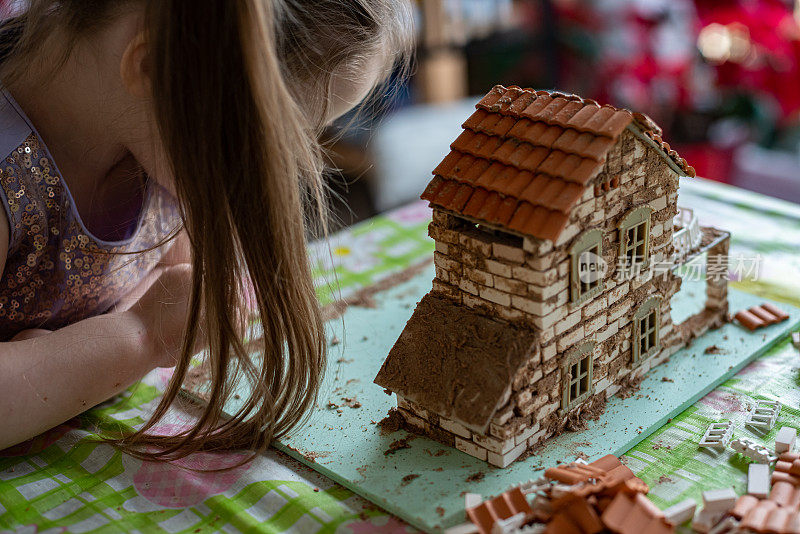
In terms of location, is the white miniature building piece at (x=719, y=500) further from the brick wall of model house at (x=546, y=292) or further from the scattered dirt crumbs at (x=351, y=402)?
the scattered dirt crumbs at (x=351, y=402)

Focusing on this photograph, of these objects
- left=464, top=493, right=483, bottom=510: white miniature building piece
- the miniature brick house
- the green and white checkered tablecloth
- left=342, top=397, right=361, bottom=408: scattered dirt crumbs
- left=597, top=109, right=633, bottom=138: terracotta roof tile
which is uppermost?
left=597, top=109, right=633, bottom=138: terracotta roof tile

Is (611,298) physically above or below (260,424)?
above

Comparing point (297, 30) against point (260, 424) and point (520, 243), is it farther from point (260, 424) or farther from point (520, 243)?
point (260, 424)

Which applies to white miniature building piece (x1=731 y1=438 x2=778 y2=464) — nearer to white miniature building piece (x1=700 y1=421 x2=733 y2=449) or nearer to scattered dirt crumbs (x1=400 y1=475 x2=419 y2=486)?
white miniature building piece (x1=700 y1=421 x2=733 y2=449)

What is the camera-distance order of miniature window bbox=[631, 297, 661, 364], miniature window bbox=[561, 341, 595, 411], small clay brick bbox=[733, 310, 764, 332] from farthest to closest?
small clay brick bbox=[733, 310, 764, 332], miniature window bbox=[631, 297, 661, 364], miniature window bbox=[561, 341, 595, 411]

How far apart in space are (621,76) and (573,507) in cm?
186

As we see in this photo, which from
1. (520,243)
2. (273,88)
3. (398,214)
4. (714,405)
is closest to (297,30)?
(273,88)

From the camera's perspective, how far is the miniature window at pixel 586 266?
40.1 inches

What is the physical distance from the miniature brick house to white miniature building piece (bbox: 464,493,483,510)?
0.08 metres

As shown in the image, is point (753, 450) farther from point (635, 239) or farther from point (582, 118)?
point (582, 118)

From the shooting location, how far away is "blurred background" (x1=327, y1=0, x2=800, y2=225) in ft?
7.11

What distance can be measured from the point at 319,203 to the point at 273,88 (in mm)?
190

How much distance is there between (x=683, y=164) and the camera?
115 centimetres

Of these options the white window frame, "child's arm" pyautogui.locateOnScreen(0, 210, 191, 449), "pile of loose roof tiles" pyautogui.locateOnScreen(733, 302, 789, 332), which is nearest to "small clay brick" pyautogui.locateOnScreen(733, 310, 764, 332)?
"pile of loose roof tiles" pyautogui.locateOnScreen(733, 302, 789, 332)
